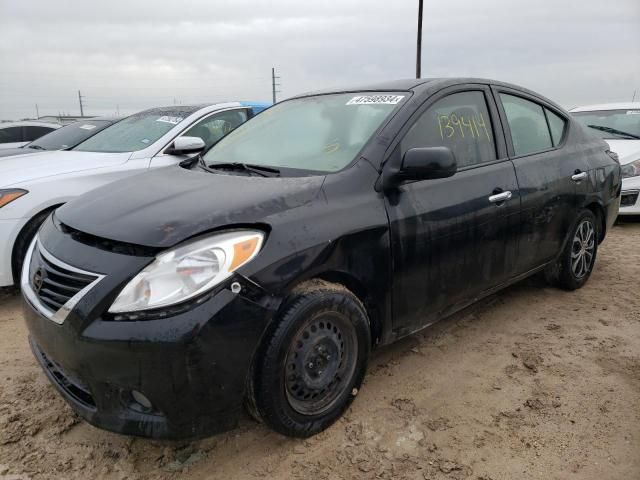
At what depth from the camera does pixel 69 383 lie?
2.12 m

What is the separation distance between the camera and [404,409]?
2.48 metres

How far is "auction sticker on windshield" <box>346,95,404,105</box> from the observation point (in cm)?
277

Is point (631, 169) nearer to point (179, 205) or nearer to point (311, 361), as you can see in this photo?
point (311, 361)

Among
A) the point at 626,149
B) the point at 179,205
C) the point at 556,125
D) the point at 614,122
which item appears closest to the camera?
the point at 179,205

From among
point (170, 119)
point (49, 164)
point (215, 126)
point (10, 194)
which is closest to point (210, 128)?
point (215, 126)

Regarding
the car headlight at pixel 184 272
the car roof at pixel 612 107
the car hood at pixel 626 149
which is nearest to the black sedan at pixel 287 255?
the car headlight at pixel 184 272

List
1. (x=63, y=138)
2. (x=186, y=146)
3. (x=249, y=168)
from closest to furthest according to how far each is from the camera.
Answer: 1. (x=249, y=168)
2. (x=186, y=146)
3. (x=63, y=138)

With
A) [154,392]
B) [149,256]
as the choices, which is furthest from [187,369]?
[149,256]

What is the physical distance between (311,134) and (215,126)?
2589 millimetres

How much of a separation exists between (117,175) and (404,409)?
3.14 meters

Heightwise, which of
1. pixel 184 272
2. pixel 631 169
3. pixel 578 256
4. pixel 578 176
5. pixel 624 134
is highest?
pixel 624 134

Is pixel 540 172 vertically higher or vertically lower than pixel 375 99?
lower

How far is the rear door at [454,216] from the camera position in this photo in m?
2.51

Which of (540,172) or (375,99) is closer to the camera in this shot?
(375,99)
